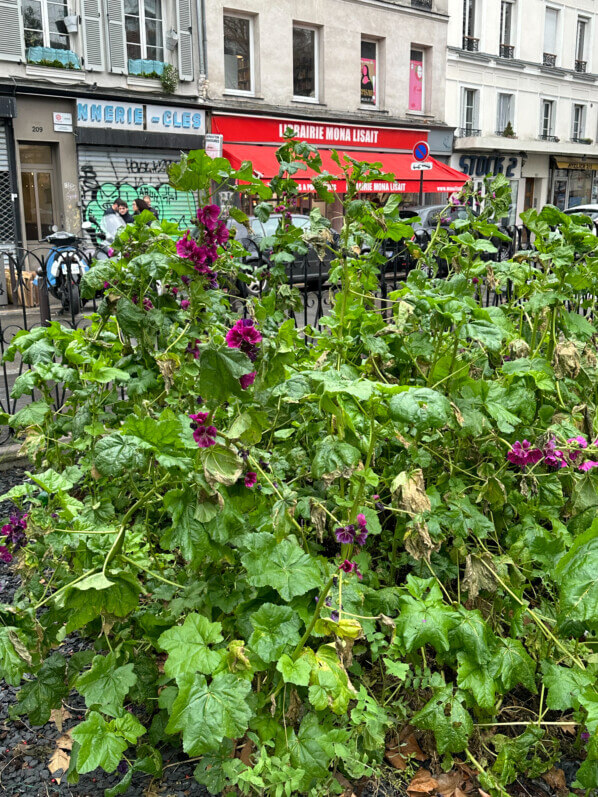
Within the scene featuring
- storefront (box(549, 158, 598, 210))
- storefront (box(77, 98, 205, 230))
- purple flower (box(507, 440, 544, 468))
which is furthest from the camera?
storefront (box(549, 158, 598, 210))

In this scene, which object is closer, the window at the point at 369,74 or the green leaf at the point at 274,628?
the green leaf at the point at 274,628

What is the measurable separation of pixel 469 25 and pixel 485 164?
4762 mm

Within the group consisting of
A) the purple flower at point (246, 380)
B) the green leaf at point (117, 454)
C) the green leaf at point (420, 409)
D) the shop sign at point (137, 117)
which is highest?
the shop sign at point (137, 117)

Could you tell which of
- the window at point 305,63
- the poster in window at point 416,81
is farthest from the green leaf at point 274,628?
the poster in window at point 416,81

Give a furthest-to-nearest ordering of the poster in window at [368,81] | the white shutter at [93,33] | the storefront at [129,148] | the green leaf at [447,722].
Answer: the poster in window at [368,81] → the storefront at [129,148] → the white shutter at [93,33] → the green leaf at [447,722]

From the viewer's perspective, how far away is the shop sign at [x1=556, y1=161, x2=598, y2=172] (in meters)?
Answer: 31.7

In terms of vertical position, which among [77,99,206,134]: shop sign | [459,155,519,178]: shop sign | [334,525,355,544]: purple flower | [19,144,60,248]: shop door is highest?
[77,99,206,134]: shop sign

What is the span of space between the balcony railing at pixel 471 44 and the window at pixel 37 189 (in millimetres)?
16601

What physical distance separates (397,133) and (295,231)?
22944 millimetres

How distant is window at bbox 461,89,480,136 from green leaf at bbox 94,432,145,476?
2759 centimetres

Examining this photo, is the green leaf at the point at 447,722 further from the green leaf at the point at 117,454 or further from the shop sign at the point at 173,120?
the shop sign at the point at 173,120

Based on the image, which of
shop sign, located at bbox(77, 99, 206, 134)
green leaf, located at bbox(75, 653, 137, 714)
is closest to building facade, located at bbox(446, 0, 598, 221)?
shop sign, located at bbox(77, 99, 206, 134)

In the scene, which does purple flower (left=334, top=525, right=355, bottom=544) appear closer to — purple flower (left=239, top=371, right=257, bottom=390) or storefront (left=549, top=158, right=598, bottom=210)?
purple flower (left=239, top=371, right=257, bottom=390)

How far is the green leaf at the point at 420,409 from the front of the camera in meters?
1.96
